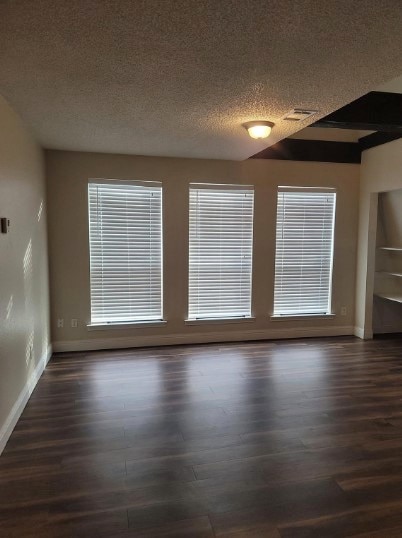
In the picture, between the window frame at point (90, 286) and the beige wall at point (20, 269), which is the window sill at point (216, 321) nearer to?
the window frame at point (90, 286)

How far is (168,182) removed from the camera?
4.79 m

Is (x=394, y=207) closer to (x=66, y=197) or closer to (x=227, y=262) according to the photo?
(x=227, y=262)

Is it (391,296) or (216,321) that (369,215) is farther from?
(216,321)

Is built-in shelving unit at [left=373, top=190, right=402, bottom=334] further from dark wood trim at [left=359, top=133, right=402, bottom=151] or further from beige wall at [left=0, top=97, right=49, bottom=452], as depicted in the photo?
beige wall at [left=0, top=97, right=49, bottom=452]

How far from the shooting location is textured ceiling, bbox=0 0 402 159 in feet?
5.28

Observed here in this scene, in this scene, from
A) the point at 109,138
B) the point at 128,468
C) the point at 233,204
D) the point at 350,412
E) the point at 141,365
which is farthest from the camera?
the point at 233,204

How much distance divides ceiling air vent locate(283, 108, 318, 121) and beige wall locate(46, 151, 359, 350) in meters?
1.89

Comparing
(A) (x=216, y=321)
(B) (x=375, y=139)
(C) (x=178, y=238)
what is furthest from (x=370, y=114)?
(A) (x=216, y=321)

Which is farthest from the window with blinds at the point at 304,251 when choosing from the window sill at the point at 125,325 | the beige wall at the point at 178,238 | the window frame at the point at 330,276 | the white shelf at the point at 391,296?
the window sill at the point at 125,325

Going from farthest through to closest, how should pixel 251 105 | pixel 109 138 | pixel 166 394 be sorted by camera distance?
1. pixel 109 138
2. pixel 166 394
3. pixel 251 105

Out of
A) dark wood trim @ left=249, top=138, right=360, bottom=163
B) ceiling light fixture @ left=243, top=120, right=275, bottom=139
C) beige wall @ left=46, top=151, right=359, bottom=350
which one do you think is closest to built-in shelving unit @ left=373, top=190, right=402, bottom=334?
beige wall @ left=46, top=151, right=359, bottom=350

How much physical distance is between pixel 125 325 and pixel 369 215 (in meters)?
3.78

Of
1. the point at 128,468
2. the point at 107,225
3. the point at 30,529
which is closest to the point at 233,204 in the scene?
the point at 107,225

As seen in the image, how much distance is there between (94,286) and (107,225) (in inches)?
32.1
